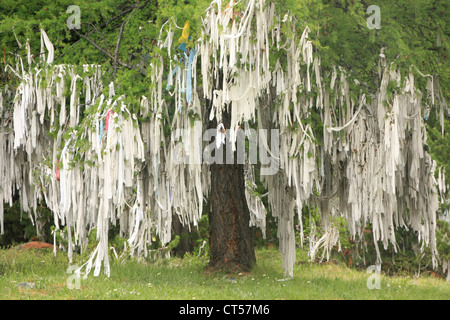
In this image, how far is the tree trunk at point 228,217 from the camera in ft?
32.7

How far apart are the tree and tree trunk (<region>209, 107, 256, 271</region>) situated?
1.35 feet

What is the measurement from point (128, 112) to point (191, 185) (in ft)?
5.00

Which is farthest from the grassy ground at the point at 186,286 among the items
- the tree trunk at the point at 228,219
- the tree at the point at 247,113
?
the tree at the point at 247,113

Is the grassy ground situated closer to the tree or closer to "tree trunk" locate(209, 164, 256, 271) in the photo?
"tree trunk" locate(209, 164, 256, 271)

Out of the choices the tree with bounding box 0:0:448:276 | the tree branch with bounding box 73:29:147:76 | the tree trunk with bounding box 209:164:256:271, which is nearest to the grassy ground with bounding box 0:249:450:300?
the tree trunk with bounding box 209:164:256:271

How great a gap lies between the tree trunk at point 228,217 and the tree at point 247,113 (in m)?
0.41

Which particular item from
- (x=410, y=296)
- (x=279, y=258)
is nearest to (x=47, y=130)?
(x=410, y=296)

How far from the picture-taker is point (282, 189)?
31.0ft

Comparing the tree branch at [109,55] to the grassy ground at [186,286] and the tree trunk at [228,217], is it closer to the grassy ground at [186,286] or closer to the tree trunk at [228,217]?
the tree trunk at [228,217]

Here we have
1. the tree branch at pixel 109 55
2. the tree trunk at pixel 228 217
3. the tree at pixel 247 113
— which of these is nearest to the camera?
the tree at pixel 247 113

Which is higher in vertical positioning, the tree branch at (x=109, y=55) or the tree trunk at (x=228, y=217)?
the tree branch at (x=109, y=55)

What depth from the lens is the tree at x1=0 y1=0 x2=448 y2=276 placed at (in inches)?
312

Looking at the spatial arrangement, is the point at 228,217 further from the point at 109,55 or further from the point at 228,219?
the point at 109,55

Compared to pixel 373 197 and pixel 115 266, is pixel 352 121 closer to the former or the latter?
pixel 373 197
